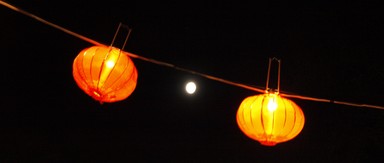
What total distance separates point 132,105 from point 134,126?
48cm

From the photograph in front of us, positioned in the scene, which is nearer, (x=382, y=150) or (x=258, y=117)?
(x=258, y=117)

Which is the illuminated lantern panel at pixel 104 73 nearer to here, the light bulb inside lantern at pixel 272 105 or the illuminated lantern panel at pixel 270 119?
the illuminated lantern panel at pixel 270 119

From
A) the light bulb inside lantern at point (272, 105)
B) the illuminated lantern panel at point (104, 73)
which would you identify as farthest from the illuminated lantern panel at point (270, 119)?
the illuminated lantern panel at point (104, 73)

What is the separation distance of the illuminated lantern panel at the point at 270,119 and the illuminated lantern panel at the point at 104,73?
49.2 inches

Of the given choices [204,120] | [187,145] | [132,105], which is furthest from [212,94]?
[132,105]

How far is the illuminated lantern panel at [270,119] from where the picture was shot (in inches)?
141

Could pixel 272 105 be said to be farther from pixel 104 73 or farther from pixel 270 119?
pixel 104 73

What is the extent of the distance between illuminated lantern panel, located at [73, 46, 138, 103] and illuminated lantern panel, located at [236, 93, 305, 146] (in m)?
1.25

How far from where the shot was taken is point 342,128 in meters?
7.16

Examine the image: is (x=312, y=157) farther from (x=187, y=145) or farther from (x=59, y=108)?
(x=59, y=108)

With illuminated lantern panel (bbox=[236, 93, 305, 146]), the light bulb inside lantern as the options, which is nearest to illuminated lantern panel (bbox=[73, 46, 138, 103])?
illuminated lantern panel (bbox=[236, 93, 305, 146])

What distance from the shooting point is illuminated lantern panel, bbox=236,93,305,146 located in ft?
11.8

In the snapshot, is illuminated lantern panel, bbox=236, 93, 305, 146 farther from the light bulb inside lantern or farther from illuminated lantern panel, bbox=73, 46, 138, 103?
illuminated lantern panel, bbox=73, 46, 138, 103

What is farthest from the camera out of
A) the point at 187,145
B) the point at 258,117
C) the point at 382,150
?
the point at 187,145
